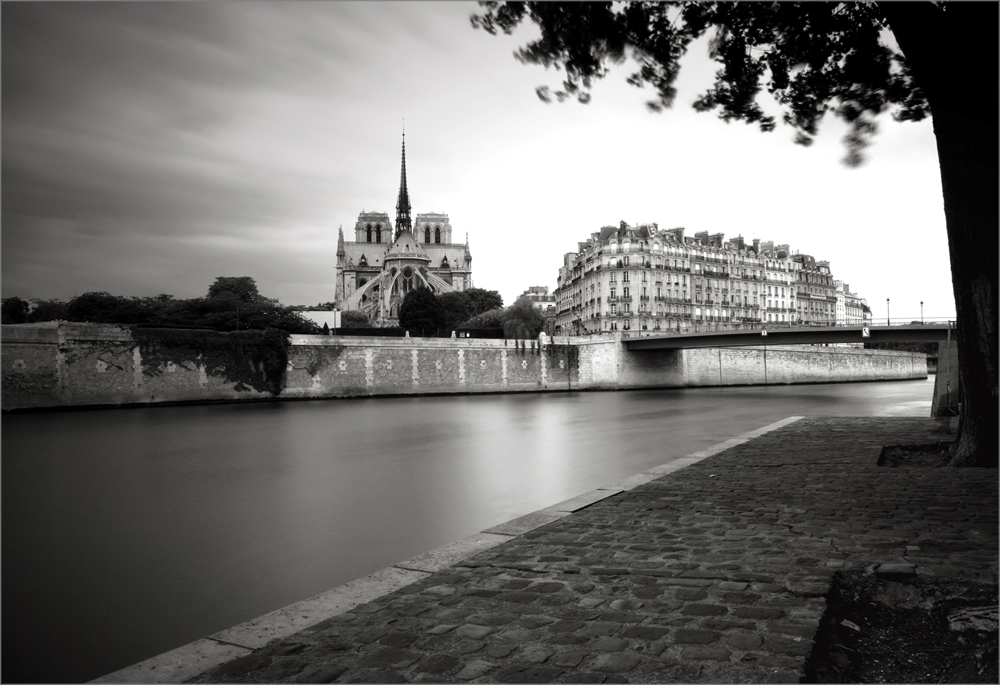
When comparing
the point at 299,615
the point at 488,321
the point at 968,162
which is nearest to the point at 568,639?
the point at 299,615

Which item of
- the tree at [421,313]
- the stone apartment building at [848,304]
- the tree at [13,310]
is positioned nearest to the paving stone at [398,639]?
the tree at [13,310]

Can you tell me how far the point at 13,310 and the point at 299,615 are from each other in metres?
44.1

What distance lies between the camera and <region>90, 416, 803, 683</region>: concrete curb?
2752 mm

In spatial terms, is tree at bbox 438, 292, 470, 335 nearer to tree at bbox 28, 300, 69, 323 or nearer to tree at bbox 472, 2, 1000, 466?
tree at bbox 28, 300, 69, 323

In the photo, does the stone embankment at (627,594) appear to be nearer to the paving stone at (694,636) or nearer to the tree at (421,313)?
the paving stone at (694,636)

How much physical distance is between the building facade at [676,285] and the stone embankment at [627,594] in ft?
155

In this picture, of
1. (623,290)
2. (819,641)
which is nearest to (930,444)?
(819,641)

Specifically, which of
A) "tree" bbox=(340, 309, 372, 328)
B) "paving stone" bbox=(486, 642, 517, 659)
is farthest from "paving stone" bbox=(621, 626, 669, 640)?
"tree" bbox=(340, 309, 372, 328)

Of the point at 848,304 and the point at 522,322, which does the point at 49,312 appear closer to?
the point at 522,322

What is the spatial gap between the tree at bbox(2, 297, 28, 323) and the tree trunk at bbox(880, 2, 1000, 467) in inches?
1688

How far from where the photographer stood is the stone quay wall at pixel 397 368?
25.2m

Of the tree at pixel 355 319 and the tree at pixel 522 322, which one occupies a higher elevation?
the tree at pixel 355 319

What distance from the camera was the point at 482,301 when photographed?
72.5 metres

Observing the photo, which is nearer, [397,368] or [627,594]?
[627,594]
